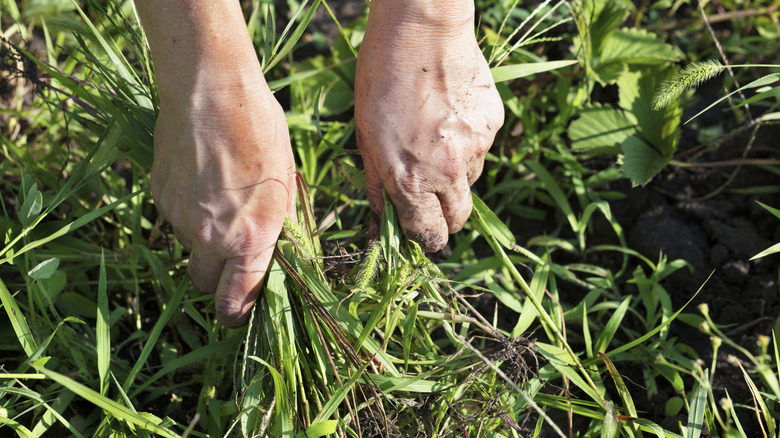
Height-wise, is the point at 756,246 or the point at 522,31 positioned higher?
the point at 522,31

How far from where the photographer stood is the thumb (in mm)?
1241

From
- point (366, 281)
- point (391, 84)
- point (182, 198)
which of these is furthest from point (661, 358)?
point (182, 198)

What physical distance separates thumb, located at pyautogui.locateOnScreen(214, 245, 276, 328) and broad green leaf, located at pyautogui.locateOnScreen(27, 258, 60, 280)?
1.10ft

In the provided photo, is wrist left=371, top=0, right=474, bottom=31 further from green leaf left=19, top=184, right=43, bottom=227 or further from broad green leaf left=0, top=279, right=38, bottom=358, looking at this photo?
broad green leaf left=0, top=279, right=38, bottom=358

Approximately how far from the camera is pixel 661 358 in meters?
1.46

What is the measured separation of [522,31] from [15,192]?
5.79 ft

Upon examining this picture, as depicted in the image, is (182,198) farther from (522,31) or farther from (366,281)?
(522,31)

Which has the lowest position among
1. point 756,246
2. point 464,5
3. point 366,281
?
point 756,246

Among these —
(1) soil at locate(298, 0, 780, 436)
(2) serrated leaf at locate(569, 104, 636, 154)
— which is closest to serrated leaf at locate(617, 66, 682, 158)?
(2) serrated leaf at locate(569, 104, 636, 154)

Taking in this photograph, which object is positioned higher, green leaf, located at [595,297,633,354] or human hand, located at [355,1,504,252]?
human hand, located at [355,1,504,252]

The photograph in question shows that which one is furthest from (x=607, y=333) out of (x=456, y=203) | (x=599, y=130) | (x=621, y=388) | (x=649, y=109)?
(x=649, y=109)

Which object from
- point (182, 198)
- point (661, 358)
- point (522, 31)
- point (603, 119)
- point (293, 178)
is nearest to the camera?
point (182, 198)

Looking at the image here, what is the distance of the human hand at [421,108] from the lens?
122cm

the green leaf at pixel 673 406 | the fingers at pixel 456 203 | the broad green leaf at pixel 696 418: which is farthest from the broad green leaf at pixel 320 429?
the green leaf at pixel 673 406
